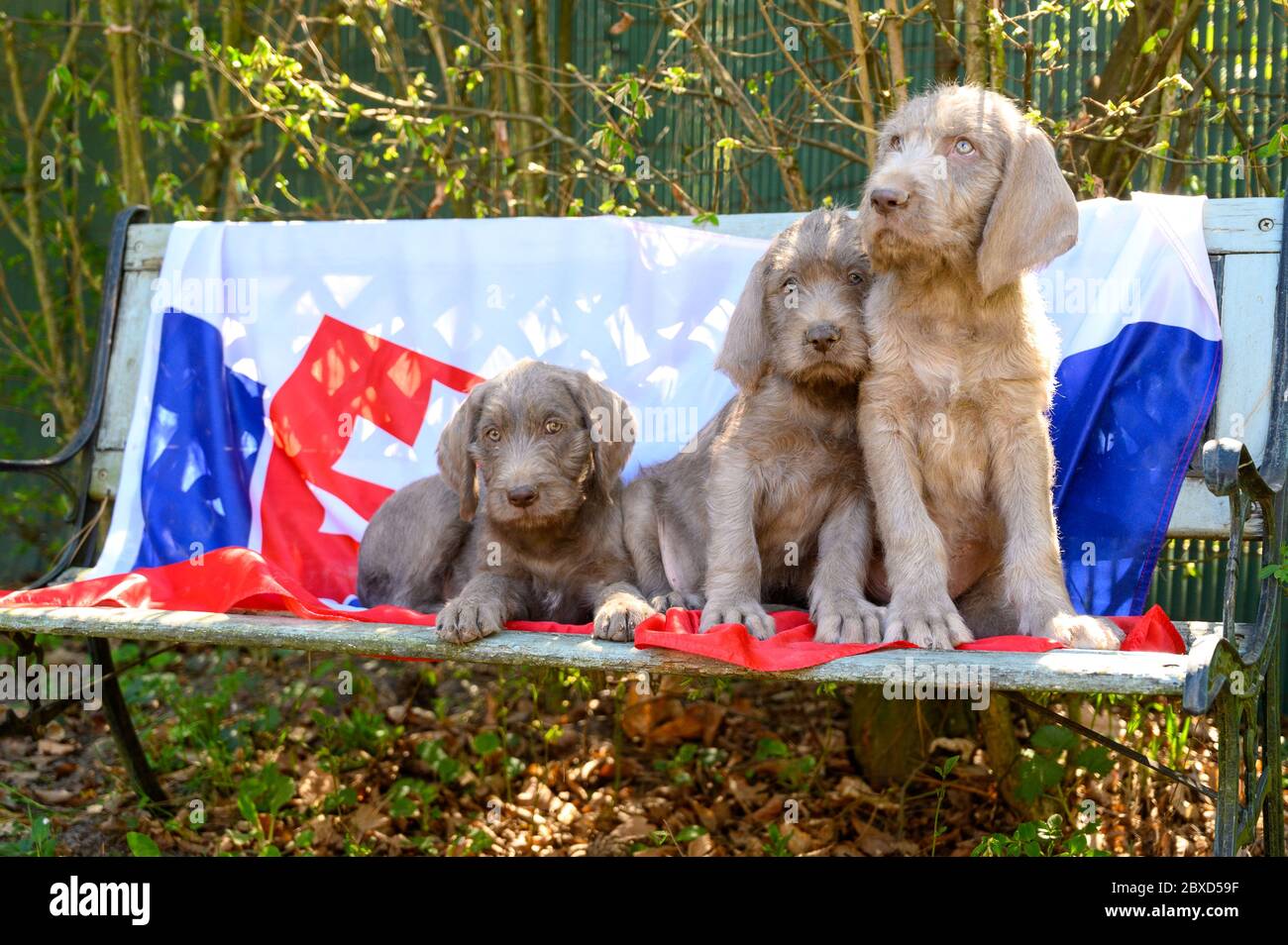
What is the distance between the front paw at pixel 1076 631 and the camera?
368 cm

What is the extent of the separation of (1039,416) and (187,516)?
3.36m

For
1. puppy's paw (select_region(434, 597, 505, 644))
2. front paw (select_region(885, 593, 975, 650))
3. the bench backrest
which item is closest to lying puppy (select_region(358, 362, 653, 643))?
puppy's paw (select_region(434, 597, 505, 644))

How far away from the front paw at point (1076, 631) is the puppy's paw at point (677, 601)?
1.03 m

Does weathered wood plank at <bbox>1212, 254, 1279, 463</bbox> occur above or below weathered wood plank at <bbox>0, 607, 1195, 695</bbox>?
above

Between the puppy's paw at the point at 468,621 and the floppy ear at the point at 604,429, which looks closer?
the puppy's paw at the point at 468,621

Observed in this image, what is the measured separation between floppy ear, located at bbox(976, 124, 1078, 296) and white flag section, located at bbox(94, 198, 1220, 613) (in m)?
1.65

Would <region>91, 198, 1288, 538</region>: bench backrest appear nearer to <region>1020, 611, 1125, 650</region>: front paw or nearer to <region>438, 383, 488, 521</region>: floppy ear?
<region>1020, 611, 1125, 650</region>: front paw

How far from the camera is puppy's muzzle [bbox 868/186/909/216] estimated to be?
379 centimetres

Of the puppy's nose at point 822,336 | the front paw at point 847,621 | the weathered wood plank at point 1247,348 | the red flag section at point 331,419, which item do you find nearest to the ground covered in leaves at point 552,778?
the red flag section at point 331,419

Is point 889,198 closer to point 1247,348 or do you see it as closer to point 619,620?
→ point 619,620

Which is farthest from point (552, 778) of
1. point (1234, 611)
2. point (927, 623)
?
point (1234, 611)

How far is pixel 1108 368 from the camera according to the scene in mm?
4855

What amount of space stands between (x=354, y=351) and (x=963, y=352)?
2748 mm

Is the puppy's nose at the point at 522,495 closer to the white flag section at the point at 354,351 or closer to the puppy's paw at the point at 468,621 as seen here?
the puppy's paw at the point at 468,621
